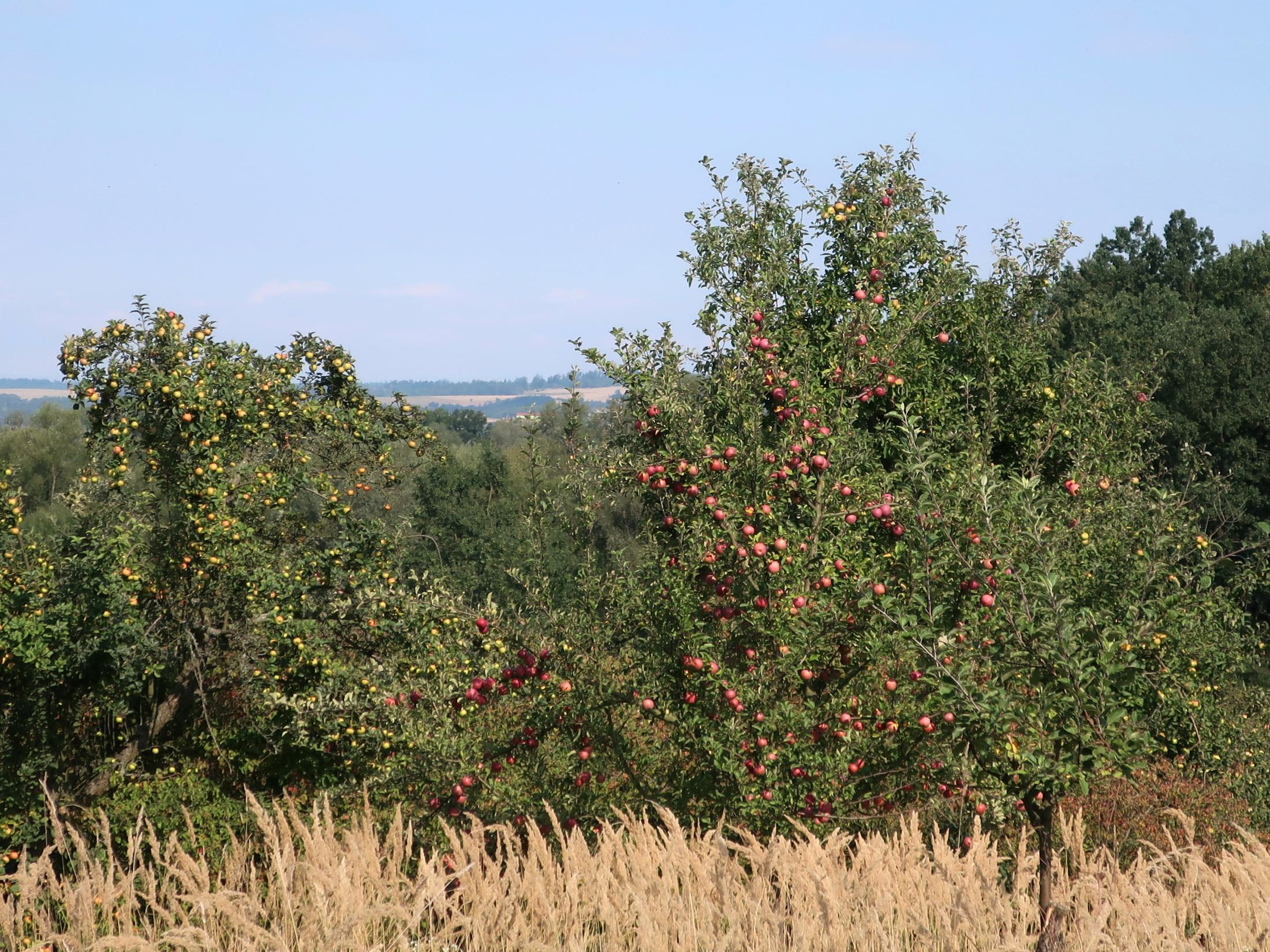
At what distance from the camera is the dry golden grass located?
3.87 meters

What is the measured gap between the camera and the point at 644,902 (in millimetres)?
3949

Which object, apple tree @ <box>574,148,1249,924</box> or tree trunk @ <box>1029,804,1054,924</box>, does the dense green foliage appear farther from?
tree trunk @ <box>1029,804,1054,924</box>

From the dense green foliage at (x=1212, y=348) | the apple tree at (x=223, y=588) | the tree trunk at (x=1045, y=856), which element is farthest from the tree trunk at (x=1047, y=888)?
the dense green foliage at (x=1212, y=348)

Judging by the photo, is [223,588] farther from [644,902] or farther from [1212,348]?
[1212,348]

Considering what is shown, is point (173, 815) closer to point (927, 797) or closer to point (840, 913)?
point (927, 797)

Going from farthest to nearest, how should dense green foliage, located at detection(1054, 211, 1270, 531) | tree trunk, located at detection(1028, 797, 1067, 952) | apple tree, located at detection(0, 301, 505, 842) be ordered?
dense green foliage, located at detection(1054, 211, 1270, 531) → apple tree, located at detection(0, 301, 505, 842) → tree trunk, located at detection(1028, 797, 1067, 952)

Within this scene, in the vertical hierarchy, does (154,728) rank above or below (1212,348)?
below

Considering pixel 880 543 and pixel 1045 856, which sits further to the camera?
pixel 880 543

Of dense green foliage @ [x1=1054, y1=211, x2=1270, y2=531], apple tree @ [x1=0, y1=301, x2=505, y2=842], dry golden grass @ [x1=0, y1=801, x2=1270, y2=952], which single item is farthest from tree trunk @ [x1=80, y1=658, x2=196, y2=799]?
dense green foliage @ [x1=1054, y1=211, x2=1270, y2=531]

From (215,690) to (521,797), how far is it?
6.91 m

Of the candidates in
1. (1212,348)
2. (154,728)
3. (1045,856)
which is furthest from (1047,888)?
(1212,348)

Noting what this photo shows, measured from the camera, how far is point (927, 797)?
21.3 ft

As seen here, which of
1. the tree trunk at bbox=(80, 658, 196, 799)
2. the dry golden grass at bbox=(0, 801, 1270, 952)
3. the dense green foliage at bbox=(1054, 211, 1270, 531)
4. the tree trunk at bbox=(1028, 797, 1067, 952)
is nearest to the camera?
the dry golden grass at bbox=(0, 801, 1270, 952)

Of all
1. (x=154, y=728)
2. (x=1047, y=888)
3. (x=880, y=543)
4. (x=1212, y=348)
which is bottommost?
(x=154, y=728)
